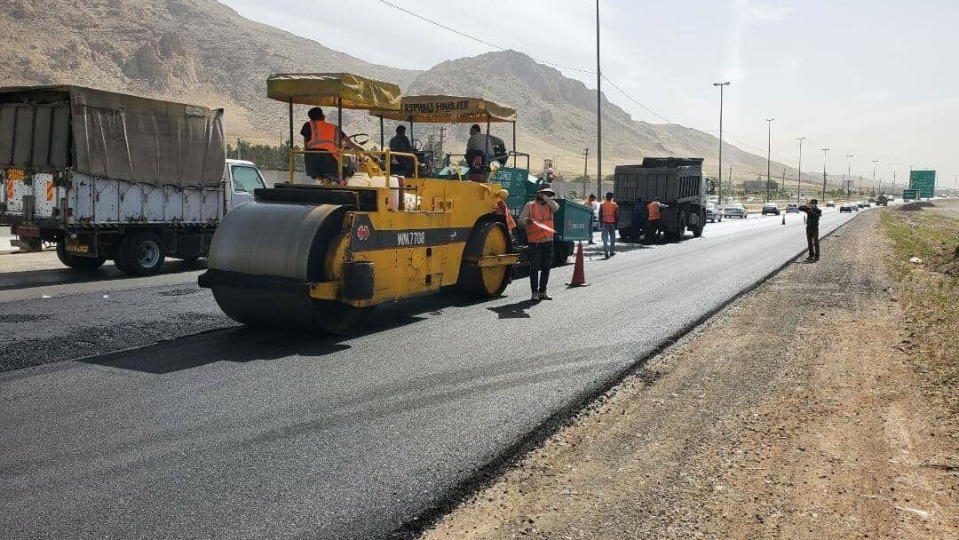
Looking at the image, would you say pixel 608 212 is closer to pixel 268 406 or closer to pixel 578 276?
pixel 578 276

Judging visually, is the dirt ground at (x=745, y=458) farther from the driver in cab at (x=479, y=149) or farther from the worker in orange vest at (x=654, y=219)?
the worker in orange vest at (x=654, y=219)

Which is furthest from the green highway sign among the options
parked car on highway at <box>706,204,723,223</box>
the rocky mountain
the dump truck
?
the dump truck

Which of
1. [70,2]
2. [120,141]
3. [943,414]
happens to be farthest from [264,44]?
[943,414]

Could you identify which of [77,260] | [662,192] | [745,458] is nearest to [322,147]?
[745,458]

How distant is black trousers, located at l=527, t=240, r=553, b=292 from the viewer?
11.3 meters

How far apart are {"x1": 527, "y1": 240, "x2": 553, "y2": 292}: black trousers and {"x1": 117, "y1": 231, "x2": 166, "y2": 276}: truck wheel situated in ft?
23.0

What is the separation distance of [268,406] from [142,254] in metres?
9.37

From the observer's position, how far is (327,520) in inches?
150

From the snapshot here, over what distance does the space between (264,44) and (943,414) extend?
530ft

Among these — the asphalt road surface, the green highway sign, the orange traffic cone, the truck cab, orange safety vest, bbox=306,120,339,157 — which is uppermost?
the green highway sign

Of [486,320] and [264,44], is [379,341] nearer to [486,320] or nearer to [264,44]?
[486,320]

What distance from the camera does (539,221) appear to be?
38.0 feet

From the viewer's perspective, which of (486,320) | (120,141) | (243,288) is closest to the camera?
(243,288)

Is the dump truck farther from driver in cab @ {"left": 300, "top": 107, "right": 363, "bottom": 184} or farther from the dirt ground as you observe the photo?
the dirt ground
